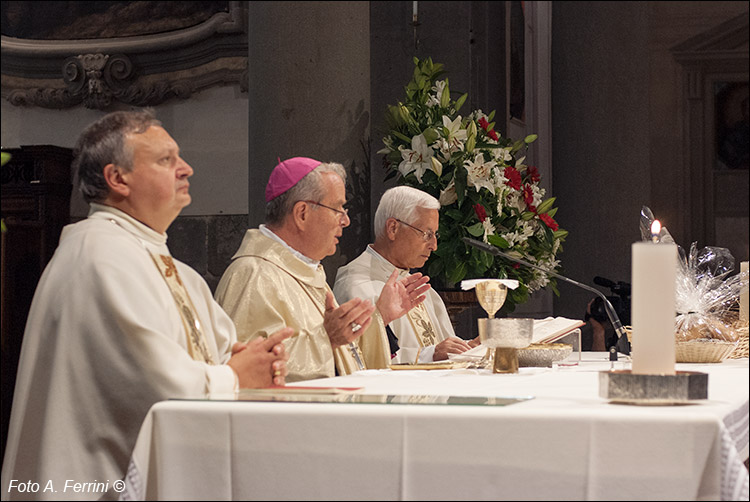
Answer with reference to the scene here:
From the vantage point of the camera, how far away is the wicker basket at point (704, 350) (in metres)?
3.23

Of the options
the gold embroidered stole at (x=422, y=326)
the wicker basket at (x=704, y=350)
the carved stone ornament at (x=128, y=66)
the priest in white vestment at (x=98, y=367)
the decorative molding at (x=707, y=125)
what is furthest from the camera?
the decorative molding at (x=707, y=125)

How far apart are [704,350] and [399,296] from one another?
105cm

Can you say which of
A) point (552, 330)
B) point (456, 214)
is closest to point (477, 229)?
point (456, 214)

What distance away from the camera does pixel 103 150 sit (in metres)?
2.82

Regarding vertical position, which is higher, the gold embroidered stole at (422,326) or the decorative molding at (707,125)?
the decorative molding at (707,125)

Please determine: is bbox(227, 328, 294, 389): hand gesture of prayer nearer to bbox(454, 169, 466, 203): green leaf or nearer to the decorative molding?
bbox(454, 169, 466, 203): green leaf

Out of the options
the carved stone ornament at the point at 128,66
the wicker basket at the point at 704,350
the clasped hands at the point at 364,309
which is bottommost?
the wicker basket at the point at 704,350

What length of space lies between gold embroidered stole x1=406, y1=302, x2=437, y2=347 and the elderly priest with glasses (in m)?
0.64

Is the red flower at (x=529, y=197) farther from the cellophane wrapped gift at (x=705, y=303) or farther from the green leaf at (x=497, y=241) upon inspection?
the cellophane wrapped gift at (x=705, y=303)

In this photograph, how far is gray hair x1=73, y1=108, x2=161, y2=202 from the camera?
281 centimetres

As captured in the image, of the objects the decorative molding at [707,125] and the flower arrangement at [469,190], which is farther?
the decorative molding at [707,125]

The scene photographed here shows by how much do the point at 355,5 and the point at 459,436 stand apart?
3969mm

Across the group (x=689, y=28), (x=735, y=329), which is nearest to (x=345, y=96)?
(x=735, y=329)

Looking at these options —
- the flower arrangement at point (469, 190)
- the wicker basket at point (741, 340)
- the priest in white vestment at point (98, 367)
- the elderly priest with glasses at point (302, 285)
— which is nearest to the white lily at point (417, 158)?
the flower arrangement at point (469, 190)
